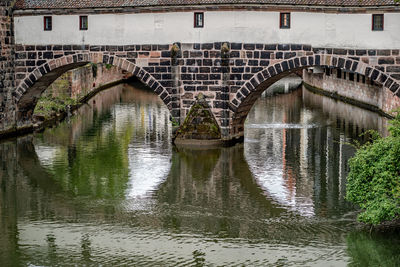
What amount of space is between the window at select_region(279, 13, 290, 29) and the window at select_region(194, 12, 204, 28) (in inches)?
116

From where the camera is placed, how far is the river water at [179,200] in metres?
18.3

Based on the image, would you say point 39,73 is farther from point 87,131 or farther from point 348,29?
point 348,29

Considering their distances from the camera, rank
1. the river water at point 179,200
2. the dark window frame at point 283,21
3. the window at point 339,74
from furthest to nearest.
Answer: the window at point 339,74 → the dark window frame at point 283,21 → the river water at point 179,200

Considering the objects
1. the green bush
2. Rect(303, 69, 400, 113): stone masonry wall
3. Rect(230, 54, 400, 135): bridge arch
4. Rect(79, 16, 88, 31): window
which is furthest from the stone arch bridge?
the green bush

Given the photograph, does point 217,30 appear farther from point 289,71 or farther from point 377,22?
point 377,22

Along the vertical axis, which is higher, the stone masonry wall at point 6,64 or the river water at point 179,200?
the stone masonry wall at point 6,64

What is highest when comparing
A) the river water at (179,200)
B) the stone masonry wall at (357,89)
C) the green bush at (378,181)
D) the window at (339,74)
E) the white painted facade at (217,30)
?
the white painted facade at (217,30)

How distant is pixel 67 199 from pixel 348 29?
12.1 m

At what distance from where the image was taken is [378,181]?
62.2ft

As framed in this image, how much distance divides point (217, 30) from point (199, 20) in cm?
81

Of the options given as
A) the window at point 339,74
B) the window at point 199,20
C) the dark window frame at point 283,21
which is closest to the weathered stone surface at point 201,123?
the window at point 199,20

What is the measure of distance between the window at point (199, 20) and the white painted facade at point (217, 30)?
14 cm

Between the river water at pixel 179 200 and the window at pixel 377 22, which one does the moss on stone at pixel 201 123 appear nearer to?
the river water at pixel 179 200

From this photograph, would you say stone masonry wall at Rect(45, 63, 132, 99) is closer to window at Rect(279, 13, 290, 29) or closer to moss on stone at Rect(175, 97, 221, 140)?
moss on stone at Rect(175, 97, 221, 140)
